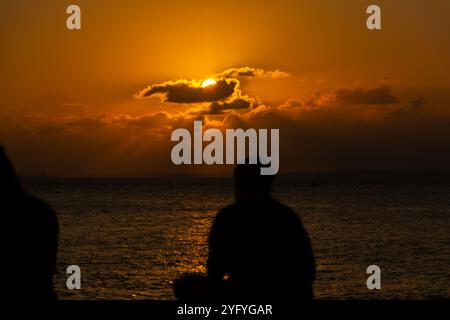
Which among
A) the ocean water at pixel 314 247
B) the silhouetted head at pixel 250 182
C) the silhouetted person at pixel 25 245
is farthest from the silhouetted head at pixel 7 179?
the ocean water at pixel 314 247

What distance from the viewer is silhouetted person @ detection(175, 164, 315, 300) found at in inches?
184

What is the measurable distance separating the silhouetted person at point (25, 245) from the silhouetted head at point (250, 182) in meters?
1.29

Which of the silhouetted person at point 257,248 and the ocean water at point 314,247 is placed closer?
the silhouetted person at point 257,248

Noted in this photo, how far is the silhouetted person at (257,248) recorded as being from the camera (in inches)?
184

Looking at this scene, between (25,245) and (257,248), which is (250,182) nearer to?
(257,248)

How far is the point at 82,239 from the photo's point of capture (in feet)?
159

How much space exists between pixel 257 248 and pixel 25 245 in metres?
1.55

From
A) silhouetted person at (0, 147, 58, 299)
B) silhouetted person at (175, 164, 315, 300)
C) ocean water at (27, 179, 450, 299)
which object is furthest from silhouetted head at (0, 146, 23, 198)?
ocean water at (27, 179, 450, 299)

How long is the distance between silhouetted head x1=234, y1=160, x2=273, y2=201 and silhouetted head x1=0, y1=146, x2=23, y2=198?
1432 millimetres

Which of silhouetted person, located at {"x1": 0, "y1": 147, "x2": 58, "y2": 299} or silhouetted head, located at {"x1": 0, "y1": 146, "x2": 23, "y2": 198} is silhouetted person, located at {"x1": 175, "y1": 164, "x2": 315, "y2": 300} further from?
silhouetted head, located at {"x1": 0, "y1": 146, "x2": 23, "y2": 198}

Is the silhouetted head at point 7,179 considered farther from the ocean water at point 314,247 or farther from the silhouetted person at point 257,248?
the ocean water at point 314,247
